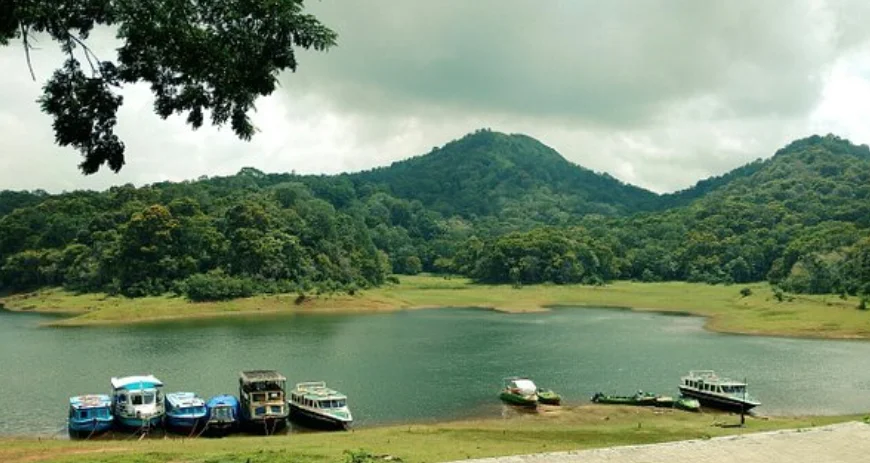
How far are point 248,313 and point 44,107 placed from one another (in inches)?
3705

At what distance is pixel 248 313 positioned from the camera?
353ft

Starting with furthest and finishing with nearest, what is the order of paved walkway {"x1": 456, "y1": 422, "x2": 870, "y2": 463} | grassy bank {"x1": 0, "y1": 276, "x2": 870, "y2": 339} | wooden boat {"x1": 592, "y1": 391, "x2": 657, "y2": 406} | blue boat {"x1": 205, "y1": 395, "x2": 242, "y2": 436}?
1. grassy bank {"x1": 0, "y1": 276, "x2": 870, "y2": 339}
2. wooden boat {"x1": 592, "y1": 391, "x2": 657, "y2": 406}
3. blue boat {"x1": 205, "y1": 395, "x2": 242, "y2": 436}
4. paved walkway {"x1": 456, "y1": 422, "x2": 870, "y2": 463}

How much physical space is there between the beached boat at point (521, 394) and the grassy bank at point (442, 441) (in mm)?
1623

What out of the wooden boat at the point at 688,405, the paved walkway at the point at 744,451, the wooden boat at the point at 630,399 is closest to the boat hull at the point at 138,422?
the paved walkway at the point at 744,451

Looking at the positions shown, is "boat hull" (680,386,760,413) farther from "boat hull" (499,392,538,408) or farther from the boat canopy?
"boat hull" (499,392,538,408)

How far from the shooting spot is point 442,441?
33.4 metres

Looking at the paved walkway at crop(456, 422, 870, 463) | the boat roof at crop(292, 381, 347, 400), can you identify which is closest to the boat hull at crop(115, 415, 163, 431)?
the boat roof at crop(292, 381, 347, 400)

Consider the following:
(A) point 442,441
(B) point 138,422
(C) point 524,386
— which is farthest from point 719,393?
(B) point 138,422

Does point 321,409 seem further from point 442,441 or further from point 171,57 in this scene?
point 171,57

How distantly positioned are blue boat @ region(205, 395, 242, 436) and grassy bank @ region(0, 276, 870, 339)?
62651 mm

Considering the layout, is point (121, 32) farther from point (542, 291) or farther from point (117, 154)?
point (542, 291)

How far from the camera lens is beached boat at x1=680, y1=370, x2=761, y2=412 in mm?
46406

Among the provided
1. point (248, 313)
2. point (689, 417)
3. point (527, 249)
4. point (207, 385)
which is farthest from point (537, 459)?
point (527, 249)

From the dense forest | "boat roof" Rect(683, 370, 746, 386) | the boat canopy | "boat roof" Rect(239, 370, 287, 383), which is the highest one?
the dense forest
